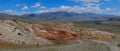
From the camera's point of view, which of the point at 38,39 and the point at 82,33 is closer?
the point at 38,39

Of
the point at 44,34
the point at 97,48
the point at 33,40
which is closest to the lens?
the point at 97,48

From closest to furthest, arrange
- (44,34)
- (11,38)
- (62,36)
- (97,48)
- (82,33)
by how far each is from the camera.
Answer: (97,48) < (11,38) < (44,34) < (62,36) < (82,33)

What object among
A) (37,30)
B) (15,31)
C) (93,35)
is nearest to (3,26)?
(15,31)

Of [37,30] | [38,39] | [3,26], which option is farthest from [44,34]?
[3,26]

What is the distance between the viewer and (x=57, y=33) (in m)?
62.6

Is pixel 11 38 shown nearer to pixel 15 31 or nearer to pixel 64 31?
pixel 15 31

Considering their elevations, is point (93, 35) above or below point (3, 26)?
below

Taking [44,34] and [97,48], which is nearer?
[97,48]

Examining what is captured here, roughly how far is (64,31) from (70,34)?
2.00m

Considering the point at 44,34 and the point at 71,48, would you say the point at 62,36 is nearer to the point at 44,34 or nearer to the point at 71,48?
the point at 44,34

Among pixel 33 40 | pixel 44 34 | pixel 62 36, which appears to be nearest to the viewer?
pixel 33 40

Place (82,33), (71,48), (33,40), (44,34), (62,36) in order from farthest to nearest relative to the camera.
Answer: (82,33)
(62,36)
(44,34)
(33,40)
(71,48)

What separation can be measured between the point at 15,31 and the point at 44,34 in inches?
410

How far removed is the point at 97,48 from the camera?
1265 inches
